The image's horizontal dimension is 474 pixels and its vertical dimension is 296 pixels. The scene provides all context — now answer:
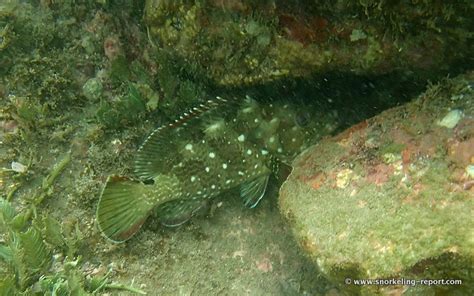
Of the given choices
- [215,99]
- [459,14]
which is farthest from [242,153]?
[459,14]

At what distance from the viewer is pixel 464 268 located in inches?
106

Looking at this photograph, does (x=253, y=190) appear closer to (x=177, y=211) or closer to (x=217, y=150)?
(x=217, y=150)

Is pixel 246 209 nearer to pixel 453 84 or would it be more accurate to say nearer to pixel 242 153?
pixel 242 153

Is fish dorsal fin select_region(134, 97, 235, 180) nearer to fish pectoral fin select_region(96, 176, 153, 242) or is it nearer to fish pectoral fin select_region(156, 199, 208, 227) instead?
fish pectoral fin select_region(96, 176, 153, 242)

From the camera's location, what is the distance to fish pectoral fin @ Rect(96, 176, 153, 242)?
426 centimetres

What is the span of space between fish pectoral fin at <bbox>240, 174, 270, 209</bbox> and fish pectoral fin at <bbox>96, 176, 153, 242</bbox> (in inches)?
40.9

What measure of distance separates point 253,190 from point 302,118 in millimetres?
958

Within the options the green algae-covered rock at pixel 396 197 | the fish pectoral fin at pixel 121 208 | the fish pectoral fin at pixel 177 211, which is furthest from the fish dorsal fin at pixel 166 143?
the green algae-covered rock at pixel 396 197

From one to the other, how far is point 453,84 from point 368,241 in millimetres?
1507

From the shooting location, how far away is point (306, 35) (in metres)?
3.79

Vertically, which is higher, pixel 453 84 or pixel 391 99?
pixel 453 84

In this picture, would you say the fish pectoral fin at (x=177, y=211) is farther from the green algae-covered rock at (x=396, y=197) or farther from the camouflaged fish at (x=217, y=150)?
the green algae-covered rock at (x=396, y=197)

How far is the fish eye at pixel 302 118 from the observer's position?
461 centimetres

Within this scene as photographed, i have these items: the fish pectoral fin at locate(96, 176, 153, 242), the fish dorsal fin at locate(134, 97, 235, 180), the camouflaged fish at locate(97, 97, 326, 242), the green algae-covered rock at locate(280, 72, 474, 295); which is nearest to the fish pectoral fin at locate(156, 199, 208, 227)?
the camouflaged fish at locate(97, 97, 326, 242)
